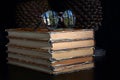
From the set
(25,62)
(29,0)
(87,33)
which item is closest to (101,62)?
(87,33)

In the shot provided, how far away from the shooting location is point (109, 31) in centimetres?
122

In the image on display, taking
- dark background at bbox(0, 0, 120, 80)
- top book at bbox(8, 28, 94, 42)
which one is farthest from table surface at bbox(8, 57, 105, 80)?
dark background at bbox(0, 0, 120, 80)

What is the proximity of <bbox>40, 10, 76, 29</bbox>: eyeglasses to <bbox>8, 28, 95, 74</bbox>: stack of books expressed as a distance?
0.10 m

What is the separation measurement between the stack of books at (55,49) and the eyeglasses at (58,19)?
10 centimetres

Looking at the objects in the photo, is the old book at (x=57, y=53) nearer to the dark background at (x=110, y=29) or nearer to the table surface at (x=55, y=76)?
the table surface at (x=55, y=76)

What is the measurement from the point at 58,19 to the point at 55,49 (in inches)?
7.3

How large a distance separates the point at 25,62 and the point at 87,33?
239mm

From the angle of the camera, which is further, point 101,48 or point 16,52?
point 101,48

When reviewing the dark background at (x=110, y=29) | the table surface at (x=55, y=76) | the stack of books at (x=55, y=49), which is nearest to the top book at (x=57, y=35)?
the stack of books at (x=55, y=49)

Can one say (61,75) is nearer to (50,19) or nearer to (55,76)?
(55,76)

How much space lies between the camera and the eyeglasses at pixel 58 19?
3.14 ft

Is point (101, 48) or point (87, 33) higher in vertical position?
point (87, 33)

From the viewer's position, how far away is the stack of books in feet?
2.73

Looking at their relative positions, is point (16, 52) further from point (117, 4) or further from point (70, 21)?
point (117, 4)
